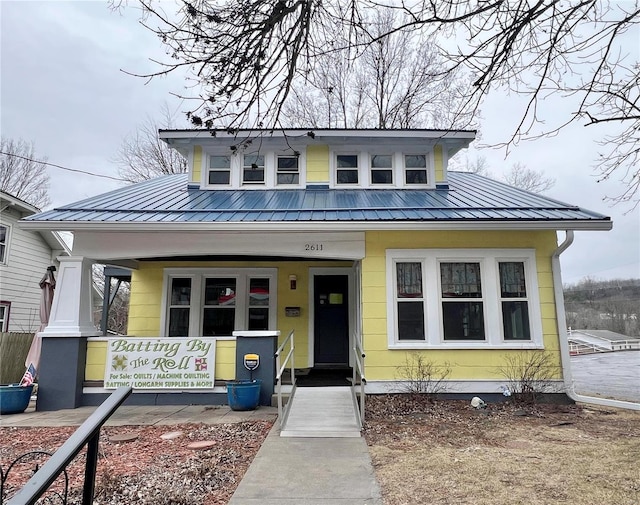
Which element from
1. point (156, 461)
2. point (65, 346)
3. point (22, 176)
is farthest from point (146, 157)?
point (156, 461)

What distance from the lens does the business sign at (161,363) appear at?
742 cm

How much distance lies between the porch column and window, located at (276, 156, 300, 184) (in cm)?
465

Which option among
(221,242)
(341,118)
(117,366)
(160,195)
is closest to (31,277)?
(160,195)

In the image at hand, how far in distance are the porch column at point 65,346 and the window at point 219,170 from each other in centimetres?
365

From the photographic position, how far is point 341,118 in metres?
18.1

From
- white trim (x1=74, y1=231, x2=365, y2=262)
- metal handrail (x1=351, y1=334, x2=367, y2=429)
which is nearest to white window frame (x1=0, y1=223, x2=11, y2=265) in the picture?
white trim (x1=74, y1=231, x2=365, y2=262)

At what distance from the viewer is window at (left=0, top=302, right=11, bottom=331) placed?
13.2 metres

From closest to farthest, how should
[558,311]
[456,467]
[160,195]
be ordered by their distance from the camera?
[456,467] → [558,311] → [160,195]

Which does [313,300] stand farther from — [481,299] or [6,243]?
[6,243]

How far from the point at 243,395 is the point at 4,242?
1150 centimetres

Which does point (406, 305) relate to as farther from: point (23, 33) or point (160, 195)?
point (23, 33)

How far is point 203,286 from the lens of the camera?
9.72 meters

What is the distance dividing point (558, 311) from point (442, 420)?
3.18 m

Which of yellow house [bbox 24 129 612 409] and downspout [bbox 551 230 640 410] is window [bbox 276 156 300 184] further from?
downspout [bbox 551 230 640 410]
